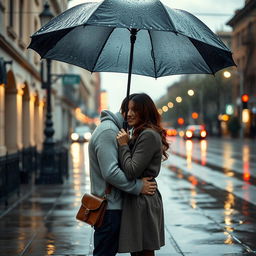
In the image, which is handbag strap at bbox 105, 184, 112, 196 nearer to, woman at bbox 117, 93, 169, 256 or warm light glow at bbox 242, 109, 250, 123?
woman at bbox 117, 93, 169, 256

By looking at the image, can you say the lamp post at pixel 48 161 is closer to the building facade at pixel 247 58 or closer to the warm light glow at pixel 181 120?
the building facade at pixel 247 58

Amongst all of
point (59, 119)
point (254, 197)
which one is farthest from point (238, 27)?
point (254, 197)

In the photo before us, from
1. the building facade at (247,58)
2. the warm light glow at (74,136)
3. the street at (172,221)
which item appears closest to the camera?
the street at (172,221)

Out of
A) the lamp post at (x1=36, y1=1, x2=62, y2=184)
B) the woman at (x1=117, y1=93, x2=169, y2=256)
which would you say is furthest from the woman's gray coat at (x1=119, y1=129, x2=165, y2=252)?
the lamp post at (x1=36, y1=1, x2=62, y2=184)

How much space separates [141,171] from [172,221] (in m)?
5.88

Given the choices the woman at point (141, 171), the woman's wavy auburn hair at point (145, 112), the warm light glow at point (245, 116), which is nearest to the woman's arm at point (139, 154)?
the woman at point (141, 171)

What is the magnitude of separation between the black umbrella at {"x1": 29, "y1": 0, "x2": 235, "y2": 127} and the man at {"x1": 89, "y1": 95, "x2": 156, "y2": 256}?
676 mm

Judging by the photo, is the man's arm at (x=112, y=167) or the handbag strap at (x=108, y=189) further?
the handbag strap at (x=108, y=189)

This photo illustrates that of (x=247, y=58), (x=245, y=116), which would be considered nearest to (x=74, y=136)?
(x=245, y=116)

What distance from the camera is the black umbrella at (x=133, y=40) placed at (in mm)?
4902

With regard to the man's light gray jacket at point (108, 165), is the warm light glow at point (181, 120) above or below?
above

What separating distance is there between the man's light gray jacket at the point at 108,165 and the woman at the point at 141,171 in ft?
0.18

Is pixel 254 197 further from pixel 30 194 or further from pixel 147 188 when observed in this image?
pixel 147 188

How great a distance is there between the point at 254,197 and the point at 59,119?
44.2 m
